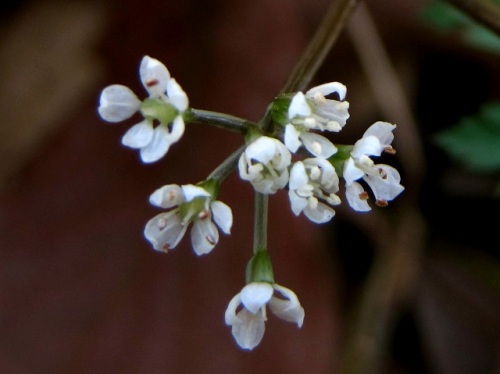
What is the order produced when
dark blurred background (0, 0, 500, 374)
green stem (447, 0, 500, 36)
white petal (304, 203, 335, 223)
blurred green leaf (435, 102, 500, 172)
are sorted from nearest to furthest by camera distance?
white petal (304, 203, 335, 223), green stem (447, 0, 500, 36), blurred green leaf (435, 102, 500, 172), dark blurred background (0, 0, 500, 374)

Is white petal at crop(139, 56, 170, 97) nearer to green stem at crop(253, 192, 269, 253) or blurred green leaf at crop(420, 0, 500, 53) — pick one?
green stem at crop(253, 192, 269, 253)

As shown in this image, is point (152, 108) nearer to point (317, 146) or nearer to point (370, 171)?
point (317, 146)

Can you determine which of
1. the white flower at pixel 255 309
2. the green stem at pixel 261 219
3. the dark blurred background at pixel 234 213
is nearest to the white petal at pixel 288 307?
the white flower at pixel 255 309

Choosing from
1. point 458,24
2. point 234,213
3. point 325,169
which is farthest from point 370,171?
point 234,213

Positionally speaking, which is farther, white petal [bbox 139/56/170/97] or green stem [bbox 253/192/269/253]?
green stem [bbox 253/192/269/253]

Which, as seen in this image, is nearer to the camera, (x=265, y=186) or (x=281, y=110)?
(x=265, y=186)

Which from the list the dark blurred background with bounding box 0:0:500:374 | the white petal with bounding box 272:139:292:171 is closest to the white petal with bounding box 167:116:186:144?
the white petal with bounding box 272:139:292:171

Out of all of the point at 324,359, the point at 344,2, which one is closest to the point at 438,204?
the point at 324,359

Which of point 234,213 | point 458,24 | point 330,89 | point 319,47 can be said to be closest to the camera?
point 330,89
